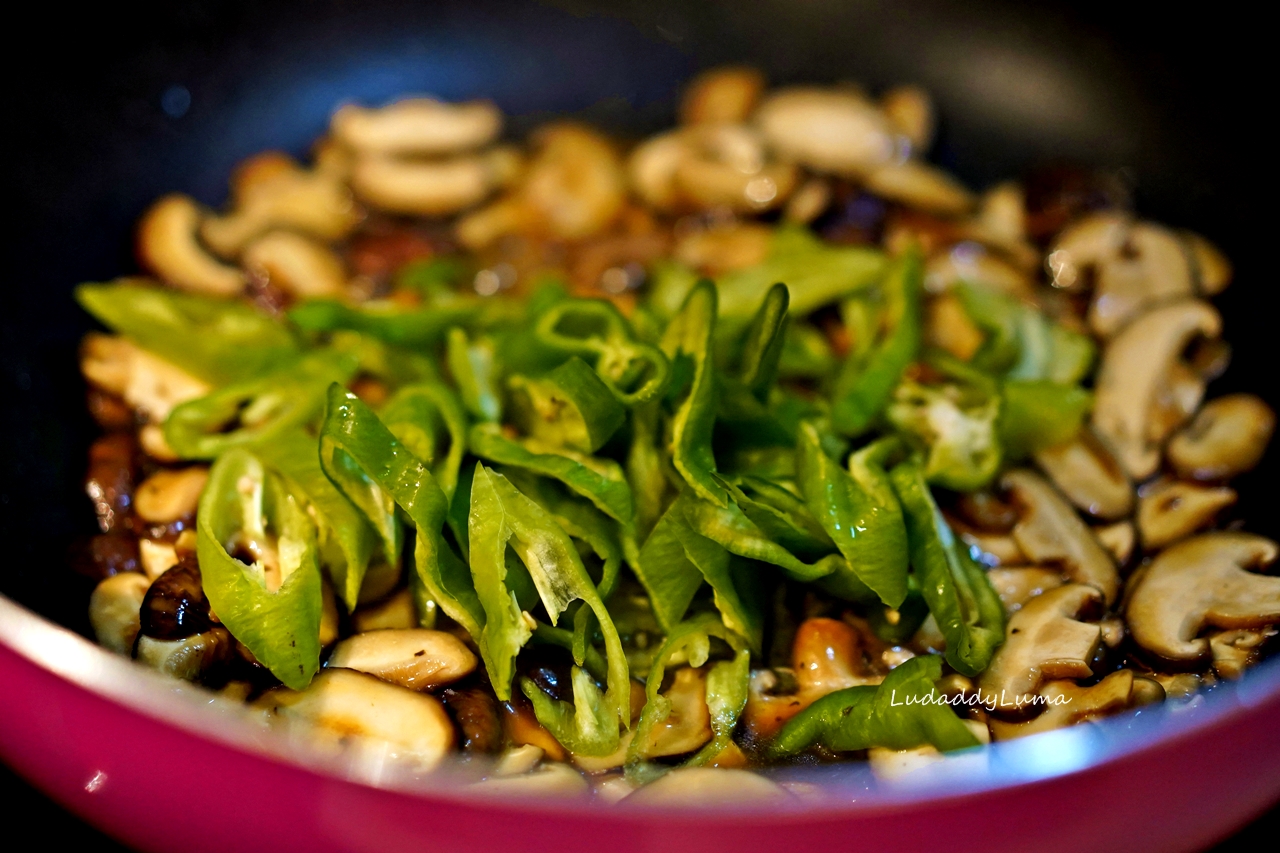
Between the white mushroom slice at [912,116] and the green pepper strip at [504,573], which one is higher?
the white mushroom slice at [912,116]

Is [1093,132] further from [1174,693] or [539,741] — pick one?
[539,741]

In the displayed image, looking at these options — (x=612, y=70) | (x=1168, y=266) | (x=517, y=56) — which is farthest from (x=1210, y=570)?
(x=517, y=56)

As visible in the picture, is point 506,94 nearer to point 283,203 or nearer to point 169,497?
point 283,203

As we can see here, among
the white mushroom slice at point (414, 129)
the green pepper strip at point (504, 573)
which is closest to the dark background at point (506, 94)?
the white mushroom slice at point (414, 129)

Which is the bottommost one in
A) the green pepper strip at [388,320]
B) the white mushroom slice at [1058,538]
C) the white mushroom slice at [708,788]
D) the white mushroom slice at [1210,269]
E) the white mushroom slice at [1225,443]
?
the white mushroom slice at [708,788]

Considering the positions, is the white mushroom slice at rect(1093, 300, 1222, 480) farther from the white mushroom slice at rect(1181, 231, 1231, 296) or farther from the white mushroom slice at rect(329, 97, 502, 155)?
the white mushroom slice at rect(329, 97, 502, 155)

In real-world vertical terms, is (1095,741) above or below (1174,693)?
above

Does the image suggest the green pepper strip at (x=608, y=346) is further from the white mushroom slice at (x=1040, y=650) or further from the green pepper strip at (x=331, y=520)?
the white mushroom slice at (x=1040, y=650)

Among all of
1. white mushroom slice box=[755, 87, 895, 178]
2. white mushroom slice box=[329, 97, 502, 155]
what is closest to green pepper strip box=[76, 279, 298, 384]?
white mushroom slice box=[329, 97, 502, 155]
